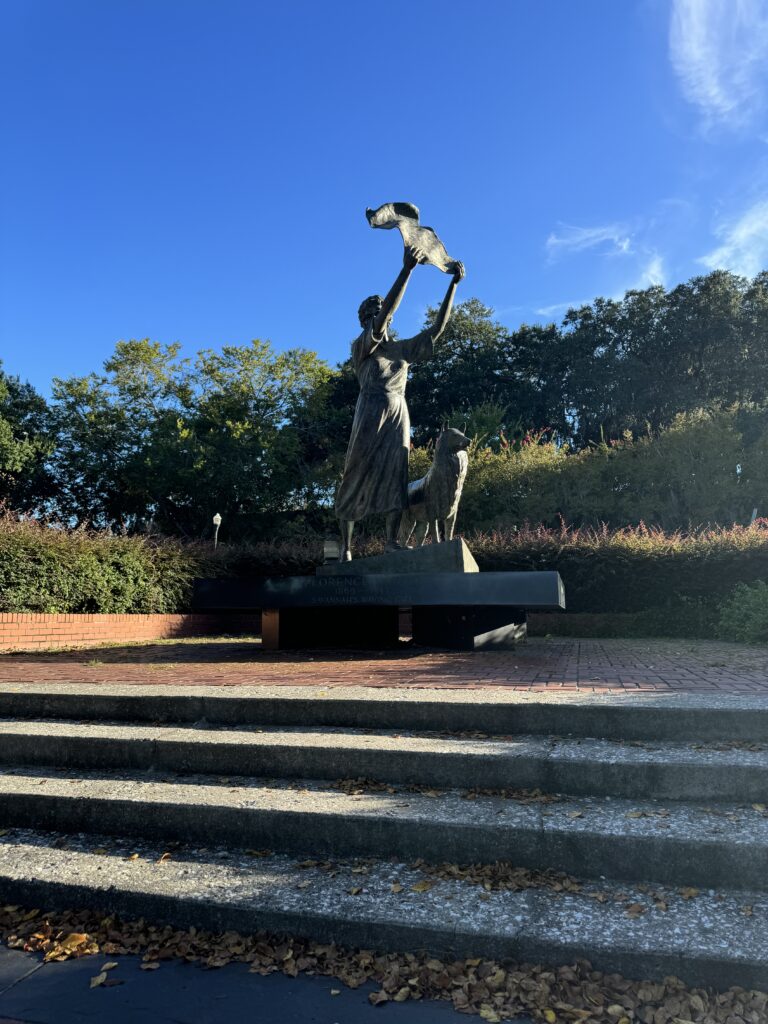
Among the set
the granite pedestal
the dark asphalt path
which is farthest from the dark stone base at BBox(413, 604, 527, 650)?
the dark asphalt path

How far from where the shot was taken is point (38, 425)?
30.9 m

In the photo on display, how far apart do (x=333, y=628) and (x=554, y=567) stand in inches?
244

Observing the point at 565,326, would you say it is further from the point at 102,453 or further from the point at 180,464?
the point at 102,453

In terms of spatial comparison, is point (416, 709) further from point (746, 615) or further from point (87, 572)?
point (87, 572)

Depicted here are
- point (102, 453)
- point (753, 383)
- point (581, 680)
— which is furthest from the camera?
point (753, 383)

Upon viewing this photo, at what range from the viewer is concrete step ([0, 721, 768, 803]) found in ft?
10.3

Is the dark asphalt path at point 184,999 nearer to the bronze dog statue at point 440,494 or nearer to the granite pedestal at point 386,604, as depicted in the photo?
the granite pedestal at point 386,604

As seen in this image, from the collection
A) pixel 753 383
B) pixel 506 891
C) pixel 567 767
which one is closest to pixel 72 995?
pixel 506 891

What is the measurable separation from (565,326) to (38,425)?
26113 mm

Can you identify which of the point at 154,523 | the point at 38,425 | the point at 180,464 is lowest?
the point at 154,523

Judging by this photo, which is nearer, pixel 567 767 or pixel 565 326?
pixel 567 767

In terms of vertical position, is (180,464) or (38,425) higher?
(38,425)

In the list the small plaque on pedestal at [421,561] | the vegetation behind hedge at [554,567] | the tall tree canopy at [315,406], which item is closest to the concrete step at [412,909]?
the small plaque on pedestal at [421,561]

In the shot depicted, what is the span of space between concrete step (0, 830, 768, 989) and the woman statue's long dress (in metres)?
5.25
